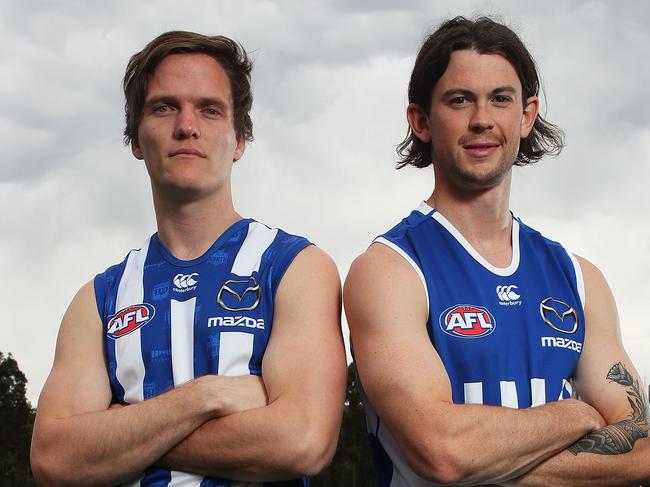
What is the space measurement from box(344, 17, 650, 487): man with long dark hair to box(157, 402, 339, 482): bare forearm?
16.8 inches

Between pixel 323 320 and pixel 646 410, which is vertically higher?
pixel 323 320

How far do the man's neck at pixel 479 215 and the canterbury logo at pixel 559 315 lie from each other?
0.34m

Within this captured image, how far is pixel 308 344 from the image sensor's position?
5223mm

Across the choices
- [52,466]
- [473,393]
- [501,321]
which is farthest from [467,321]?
[52,466]

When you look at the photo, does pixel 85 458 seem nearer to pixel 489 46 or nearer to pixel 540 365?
pixel 540 365

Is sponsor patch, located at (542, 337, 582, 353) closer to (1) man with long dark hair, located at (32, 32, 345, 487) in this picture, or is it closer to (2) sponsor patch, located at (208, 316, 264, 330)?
(1) man with long dark hair, located at (32, 32, 345, 487)

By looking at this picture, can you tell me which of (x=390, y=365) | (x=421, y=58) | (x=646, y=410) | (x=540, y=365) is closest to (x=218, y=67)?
(x=421, y=58)

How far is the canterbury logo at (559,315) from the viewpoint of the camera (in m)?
5.70

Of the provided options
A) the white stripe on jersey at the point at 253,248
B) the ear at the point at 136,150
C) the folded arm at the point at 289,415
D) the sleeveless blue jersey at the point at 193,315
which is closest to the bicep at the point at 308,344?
the folded arm at the point at 289,415

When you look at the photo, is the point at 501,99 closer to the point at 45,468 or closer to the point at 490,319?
the point at 490,319

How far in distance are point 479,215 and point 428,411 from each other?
4.73 ft

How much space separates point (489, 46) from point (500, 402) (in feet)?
7.14

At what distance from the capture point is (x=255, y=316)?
17.8ft

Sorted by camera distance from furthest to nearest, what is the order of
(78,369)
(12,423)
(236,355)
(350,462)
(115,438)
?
(350,462) < (12,423) < (78,369) < (236,355) < (115,438)
